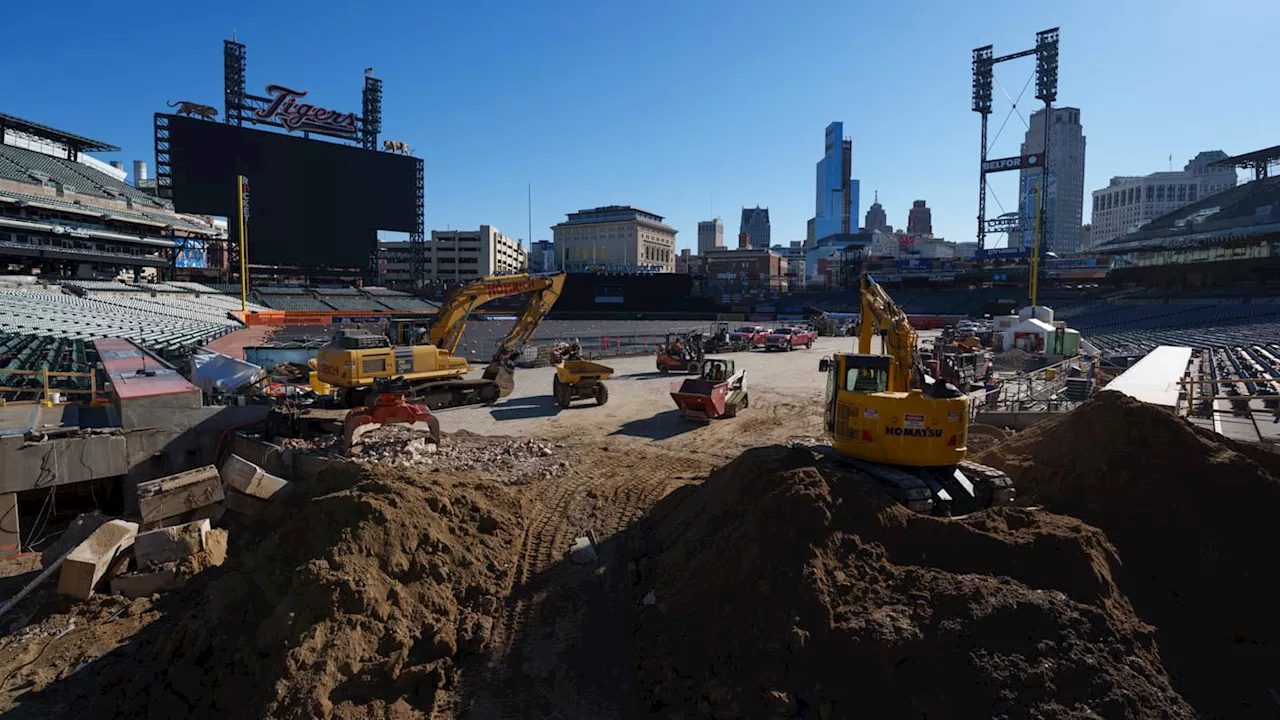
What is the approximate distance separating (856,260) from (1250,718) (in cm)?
8647

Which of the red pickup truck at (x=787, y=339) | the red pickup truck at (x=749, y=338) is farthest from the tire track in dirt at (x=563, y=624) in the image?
the red pickup truck at (x=787, y=339)

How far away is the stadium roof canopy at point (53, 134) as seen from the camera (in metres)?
53.7

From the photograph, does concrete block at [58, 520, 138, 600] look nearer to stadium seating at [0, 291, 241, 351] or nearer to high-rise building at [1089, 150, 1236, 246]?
stadium seating at [0, 291, 241, 351]

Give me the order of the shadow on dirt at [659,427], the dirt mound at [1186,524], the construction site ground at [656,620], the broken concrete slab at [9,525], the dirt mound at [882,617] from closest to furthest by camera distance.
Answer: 1. the dirt mound at [882,617]
2. the construction site ground at [656,620]
3. the dirt mound at [1186,524]
4. the broken concrete slab at [9,525]
5. the shadow on dirt at [659,427]

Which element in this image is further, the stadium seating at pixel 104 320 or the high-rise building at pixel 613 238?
the high-rise building at pixel 613 238

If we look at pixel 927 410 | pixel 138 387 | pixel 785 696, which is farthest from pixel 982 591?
pixel 138 387

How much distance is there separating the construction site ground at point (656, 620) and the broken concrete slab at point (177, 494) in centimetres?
126

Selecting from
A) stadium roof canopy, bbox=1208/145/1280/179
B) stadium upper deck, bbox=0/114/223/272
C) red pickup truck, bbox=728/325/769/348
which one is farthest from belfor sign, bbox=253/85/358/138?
stadium roof canopy, bbox=1208/145/1280/179

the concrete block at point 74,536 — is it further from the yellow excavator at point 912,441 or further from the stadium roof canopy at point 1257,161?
the stadium roof canopy at point 1257,161

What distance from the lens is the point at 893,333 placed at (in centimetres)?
1223

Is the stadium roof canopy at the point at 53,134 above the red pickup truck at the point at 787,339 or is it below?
above

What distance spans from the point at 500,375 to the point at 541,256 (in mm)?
129054

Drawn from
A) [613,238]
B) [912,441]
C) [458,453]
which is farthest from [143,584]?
[613,238]

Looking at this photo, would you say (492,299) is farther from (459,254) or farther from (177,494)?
(459,254)
